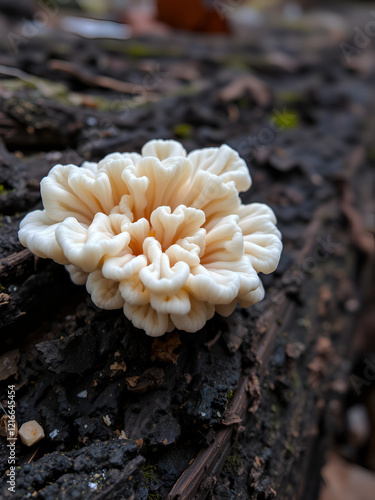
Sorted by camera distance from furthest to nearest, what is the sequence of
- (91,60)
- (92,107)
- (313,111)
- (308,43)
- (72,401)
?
(308,43) → (313,111) → (91,60) → (92,107) → (72,401)

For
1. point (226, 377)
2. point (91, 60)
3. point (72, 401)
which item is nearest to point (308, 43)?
point (91, 60)

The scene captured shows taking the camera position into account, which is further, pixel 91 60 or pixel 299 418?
pixel 91 60

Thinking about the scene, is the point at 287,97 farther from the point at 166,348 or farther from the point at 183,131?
the point at 166,348

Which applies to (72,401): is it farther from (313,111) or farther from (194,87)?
(313,111)

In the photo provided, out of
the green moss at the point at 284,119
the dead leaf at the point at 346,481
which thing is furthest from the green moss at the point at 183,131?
the dead leaf at the point at 346,481

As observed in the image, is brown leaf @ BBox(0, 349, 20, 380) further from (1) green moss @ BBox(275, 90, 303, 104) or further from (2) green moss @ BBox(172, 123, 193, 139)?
(1) green moss @ BBox(275, 90, 303, 104)

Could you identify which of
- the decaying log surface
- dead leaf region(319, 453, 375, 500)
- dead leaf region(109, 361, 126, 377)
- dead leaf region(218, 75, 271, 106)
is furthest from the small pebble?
dead leaf region(218, 75, 271, 106)
